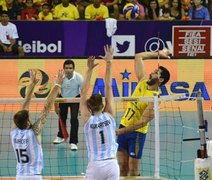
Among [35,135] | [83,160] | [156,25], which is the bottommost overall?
[83,160]

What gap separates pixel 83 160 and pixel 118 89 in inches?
216

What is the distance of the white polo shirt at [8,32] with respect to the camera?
939 inches

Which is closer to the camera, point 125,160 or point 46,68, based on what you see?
point 125,160

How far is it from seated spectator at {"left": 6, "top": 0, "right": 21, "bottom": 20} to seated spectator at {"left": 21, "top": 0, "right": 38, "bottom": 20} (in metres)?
0.16

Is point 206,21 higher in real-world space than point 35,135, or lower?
higher

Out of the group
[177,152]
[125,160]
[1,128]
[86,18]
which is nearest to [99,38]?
[86,18]

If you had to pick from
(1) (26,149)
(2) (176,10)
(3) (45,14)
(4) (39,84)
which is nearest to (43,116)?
(1) (26,149)

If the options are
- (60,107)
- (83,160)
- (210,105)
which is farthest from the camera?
(210,105)

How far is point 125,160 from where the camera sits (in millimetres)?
13328

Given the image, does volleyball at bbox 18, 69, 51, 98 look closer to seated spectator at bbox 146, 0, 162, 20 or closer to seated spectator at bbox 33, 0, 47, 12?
seated spectator at bbox 33, 0, 47, 12

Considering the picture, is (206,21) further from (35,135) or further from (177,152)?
(35,135)

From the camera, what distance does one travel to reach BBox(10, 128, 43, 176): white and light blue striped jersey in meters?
10.7

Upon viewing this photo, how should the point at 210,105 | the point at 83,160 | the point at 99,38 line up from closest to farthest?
the point at 83,160 → the point at 210,105 → the point at 99,38

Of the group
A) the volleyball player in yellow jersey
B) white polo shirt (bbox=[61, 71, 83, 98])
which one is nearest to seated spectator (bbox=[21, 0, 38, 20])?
white polo shirt (bbox=[61, 71, 83, 98])
